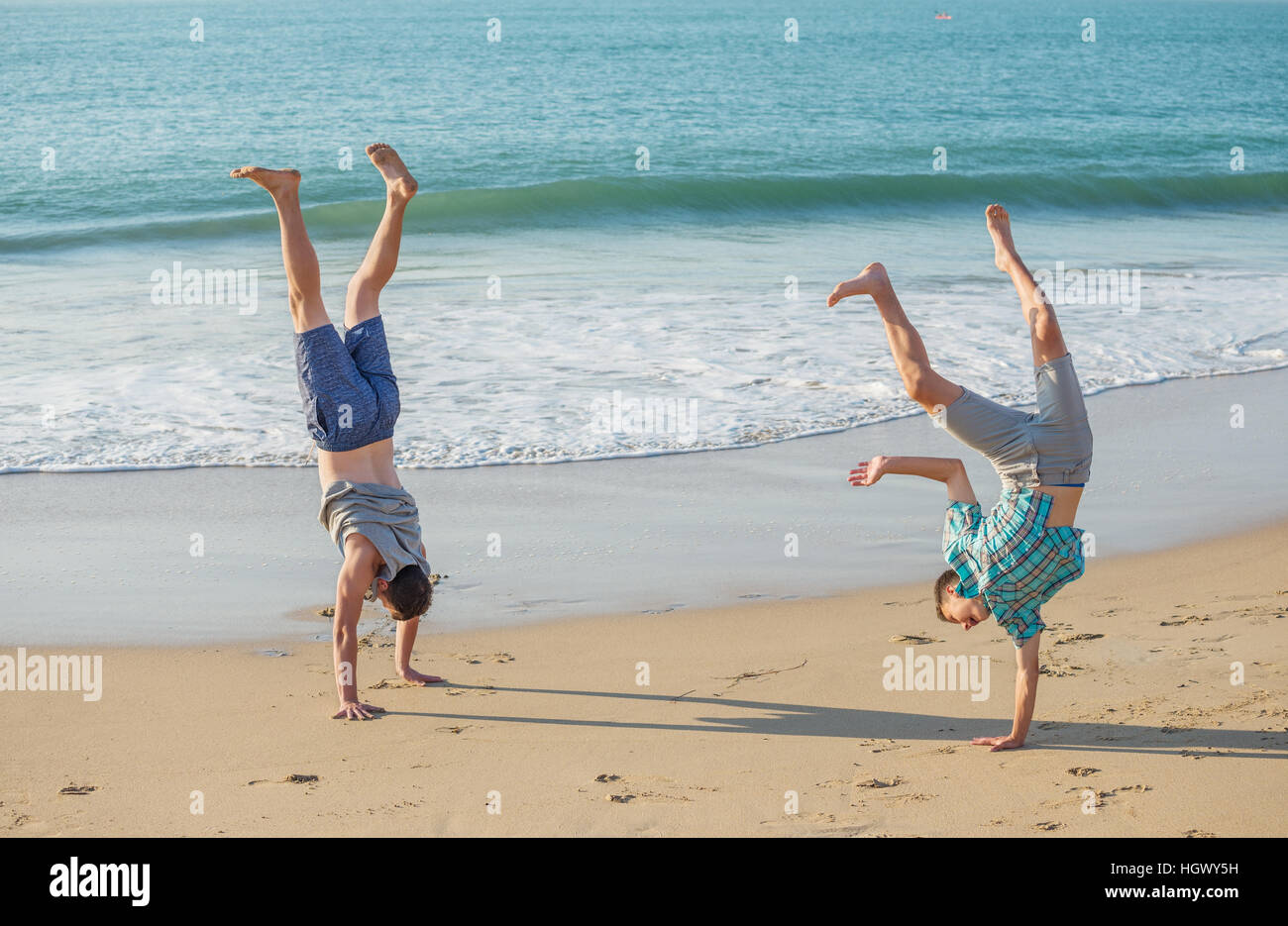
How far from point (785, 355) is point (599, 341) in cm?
192

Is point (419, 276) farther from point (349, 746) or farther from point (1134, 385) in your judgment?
point (349, 746)

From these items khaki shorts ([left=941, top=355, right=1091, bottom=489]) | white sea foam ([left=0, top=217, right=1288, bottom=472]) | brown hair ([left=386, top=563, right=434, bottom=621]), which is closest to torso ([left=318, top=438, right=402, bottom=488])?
brown hair ([left=386, top=563, right=434, bottom=621])

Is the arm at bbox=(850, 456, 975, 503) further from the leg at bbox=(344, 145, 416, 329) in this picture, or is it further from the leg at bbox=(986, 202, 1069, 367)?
the leg at bbox=(344, 145, 416, 329)

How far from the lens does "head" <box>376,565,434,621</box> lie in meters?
5.20

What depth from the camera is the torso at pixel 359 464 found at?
545 cm

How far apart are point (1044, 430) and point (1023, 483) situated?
23cm

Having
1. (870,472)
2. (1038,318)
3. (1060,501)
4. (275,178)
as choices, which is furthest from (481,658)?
(1038,318)

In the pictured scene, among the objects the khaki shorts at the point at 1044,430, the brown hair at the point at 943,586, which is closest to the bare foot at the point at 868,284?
the khaki shorts at the point at 1044,430

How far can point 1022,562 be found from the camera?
15.4 ft

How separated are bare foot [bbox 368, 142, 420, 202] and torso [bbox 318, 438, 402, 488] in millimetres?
1098

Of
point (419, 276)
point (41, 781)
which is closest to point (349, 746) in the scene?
point (41, 781)

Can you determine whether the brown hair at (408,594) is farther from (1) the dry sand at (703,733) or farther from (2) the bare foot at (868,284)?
(2) the bare foot at (868,284)

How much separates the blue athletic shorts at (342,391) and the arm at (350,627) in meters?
0.49

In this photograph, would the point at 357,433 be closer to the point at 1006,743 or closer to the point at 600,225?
the point at 1006,743
